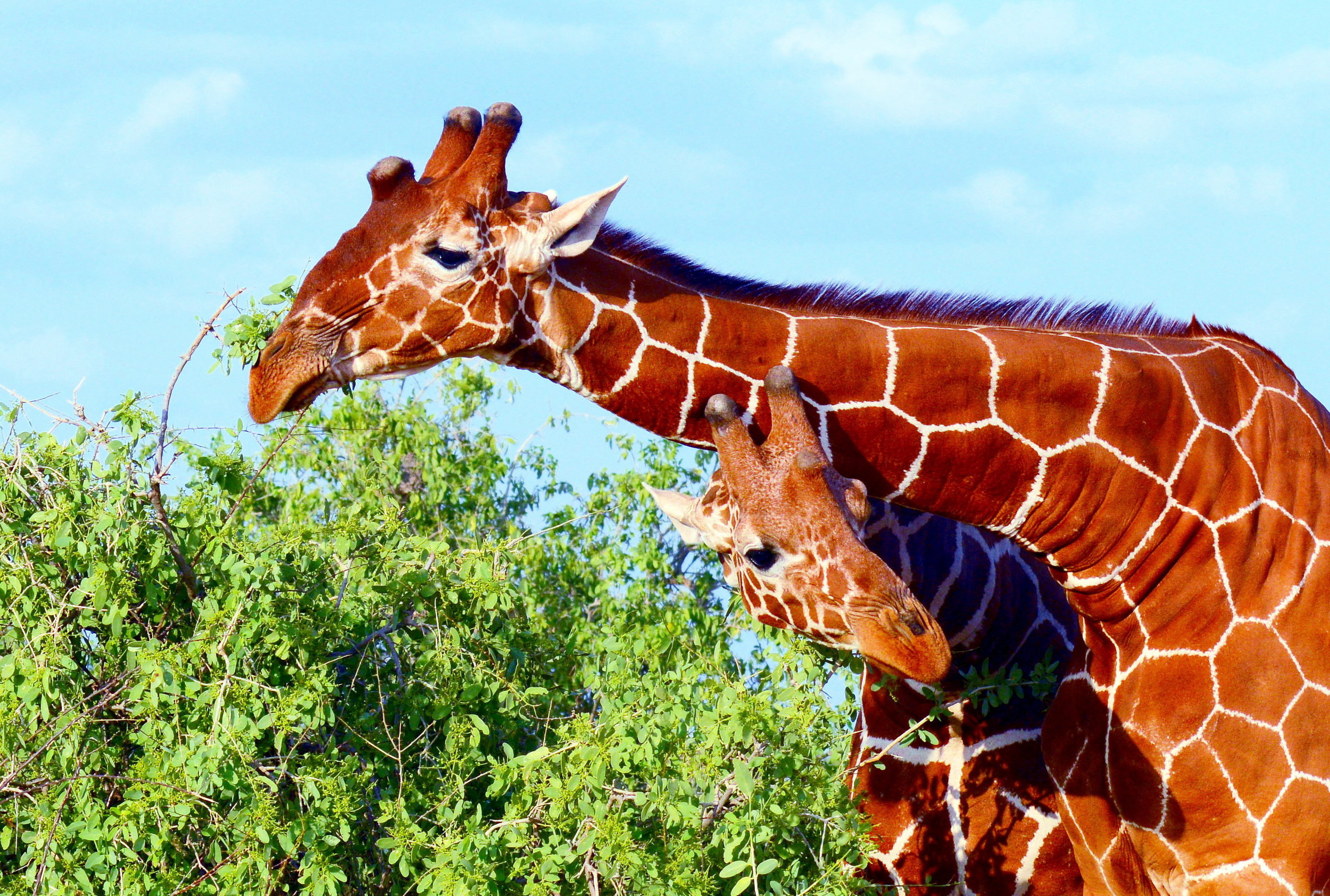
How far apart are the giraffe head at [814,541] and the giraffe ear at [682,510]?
67 centimetres

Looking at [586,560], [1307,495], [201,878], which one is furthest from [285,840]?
[586,560]

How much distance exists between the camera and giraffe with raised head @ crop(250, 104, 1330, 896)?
5.73m

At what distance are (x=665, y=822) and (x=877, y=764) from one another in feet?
6.05

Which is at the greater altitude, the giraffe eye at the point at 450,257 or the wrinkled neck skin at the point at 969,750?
the giraffe eye at the point at 450,257

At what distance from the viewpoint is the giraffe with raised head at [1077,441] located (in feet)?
18.8

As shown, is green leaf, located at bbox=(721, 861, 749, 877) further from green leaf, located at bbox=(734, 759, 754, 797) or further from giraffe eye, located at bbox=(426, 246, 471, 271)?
giraffe eye, located at bbox=(426, 246, 471, 271)

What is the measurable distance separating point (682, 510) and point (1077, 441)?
165 centimetres

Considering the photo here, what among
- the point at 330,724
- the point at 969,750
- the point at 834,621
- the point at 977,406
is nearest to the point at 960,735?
the point at 969,750

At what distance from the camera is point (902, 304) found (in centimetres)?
633

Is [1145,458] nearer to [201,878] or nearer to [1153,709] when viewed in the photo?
[1153,709]

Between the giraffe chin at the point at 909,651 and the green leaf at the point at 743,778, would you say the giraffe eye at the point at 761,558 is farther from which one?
the green leaf at the point at 743,778

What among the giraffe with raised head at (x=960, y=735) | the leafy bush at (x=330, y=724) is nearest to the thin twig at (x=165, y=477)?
the leafy bush at (x=330, y=724)

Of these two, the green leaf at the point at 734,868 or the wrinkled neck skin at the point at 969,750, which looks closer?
the green leaf at the point at 734,868

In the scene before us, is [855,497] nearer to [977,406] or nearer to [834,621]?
[834,621]
